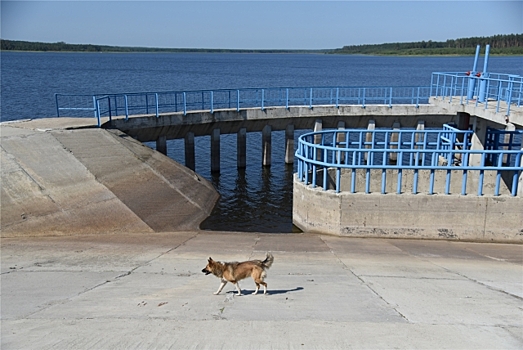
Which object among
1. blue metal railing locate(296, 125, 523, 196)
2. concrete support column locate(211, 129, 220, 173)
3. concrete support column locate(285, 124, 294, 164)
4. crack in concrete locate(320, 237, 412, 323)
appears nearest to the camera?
crack in concrete locate(320, 237, 412, 323)

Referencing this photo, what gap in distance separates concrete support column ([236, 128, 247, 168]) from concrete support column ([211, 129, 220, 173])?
1174 mm

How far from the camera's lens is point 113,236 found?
561 inches

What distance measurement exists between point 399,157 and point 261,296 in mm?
9677

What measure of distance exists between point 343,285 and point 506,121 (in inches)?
431

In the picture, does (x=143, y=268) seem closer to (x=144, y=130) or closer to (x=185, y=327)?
(x=185, y=327)

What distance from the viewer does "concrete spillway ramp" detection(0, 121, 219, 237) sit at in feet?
48.3

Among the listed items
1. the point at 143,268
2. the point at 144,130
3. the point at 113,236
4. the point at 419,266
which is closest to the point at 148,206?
the point at 113,236

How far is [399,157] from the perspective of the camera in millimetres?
16547

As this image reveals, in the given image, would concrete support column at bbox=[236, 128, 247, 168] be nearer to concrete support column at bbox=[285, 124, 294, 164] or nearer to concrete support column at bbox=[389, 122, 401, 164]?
concrete support column at bbox=[285, 124, 294, 164]

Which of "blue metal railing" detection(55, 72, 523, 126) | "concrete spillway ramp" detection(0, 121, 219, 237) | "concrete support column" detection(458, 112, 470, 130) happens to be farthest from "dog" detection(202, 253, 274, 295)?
"concrete support column" detection(458, 112, 470, 130)

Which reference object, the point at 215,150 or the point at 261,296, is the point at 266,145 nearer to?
the point at 215,150

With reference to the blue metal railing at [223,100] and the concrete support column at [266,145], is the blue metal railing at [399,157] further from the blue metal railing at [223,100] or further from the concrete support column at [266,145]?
the blue metal railing at [223,100]

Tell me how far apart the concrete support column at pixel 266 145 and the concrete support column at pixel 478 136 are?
10411 mm

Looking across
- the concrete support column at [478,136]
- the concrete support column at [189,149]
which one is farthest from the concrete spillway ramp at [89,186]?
the concrete support column at [478,136]
